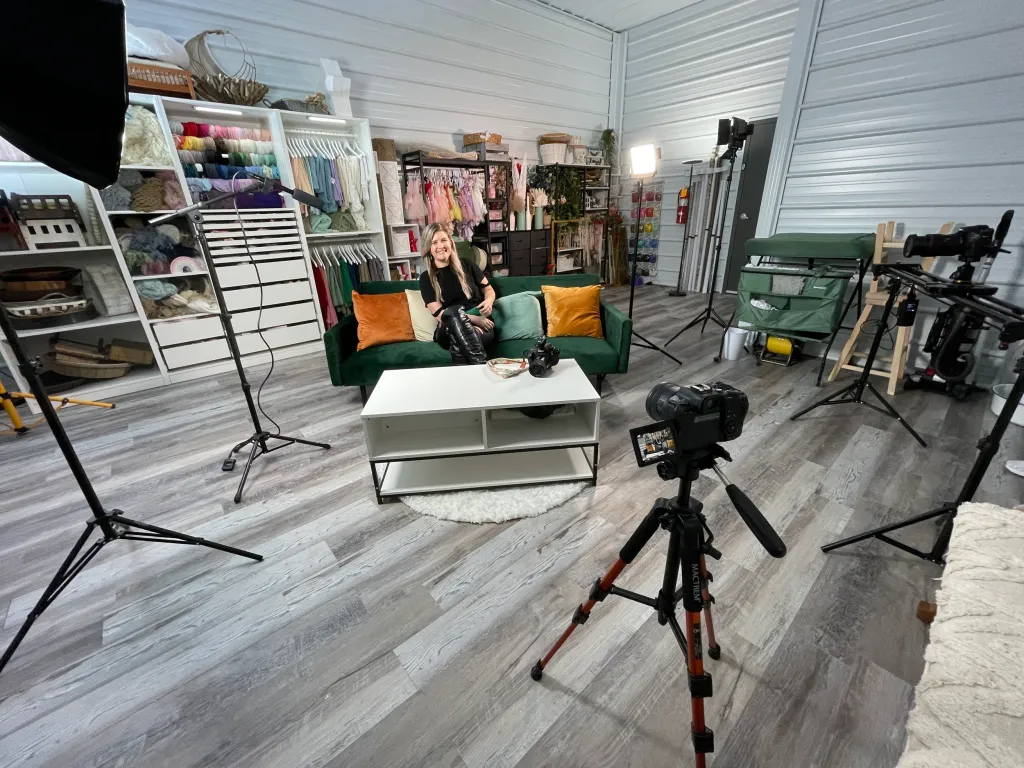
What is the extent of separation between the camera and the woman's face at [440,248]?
2602mm

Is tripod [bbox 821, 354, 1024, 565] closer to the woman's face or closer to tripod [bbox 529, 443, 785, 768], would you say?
tripod [bbox 529, 443, 785, 768]

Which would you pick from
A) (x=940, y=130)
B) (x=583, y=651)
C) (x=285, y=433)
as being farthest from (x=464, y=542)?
(x=940, y=130)

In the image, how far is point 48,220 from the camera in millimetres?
2625

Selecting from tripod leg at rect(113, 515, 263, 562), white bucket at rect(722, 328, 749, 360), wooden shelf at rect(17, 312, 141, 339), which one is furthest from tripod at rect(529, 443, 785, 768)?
wooden shelf at rect(17, 312, 141, 339)

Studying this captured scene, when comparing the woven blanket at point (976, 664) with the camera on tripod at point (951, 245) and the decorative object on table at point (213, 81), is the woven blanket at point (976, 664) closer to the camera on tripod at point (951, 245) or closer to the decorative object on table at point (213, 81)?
the camera on tripod at point (951, 245)

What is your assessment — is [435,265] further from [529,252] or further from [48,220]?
[529,252]

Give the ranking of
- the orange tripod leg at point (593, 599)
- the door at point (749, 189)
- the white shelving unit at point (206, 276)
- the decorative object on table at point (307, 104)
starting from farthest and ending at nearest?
the door at point (749, 189) < the decorative object on table at point (307, 104) < the white shelving unit at point (206, 276) < the orange tripod leg at point (593, 599)

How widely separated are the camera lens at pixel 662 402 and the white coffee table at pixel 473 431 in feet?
3.30

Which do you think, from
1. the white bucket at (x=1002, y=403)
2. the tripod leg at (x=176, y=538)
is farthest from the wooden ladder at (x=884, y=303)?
the tripod leg at (x=176, y=538)

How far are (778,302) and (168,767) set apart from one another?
379 cm

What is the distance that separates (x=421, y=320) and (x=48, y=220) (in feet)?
7.94

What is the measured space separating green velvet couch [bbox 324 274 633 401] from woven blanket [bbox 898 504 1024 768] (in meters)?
1.71

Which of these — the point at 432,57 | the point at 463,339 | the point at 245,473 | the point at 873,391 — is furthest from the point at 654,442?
the point at 432,57

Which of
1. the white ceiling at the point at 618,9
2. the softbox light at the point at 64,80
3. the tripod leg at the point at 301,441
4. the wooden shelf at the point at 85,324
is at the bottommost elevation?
the tripod leg at the point at 301,441
